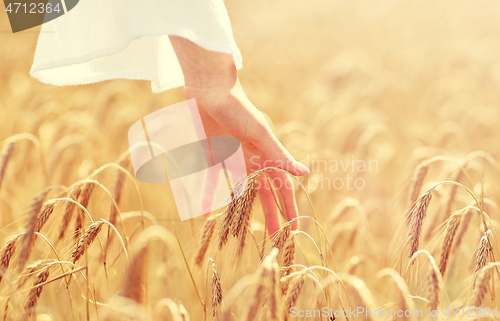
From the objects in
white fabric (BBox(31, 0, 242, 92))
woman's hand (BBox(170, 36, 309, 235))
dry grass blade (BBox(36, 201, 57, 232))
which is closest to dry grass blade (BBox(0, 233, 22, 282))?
dry grass blade (BBox(36, 201, 57, 232))

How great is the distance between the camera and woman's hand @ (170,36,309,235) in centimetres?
54

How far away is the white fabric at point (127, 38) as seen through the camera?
1.86ft

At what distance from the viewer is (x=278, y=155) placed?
22.4 inches

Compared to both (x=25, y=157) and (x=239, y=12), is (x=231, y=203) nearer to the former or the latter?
(x=25, y=157)

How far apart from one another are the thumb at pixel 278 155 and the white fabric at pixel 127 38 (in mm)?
166

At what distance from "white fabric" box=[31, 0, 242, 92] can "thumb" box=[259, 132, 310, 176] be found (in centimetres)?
17

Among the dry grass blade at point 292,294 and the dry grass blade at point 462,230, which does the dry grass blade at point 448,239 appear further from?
the dry grass blade at point 292,294

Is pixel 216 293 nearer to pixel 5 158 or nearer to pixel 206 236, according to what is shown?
pixel 206 236

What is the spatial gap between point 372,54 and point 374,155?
8.92ft

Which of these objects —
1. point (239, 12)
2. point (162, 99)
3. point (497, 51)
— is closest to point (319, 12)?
point (239, 12)

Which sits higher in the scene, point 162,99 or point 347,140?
point 162,99

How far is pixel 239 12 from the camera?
6.84 m

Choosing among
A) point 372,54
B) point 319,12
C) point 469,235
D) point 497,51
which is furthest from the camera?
point 319,12

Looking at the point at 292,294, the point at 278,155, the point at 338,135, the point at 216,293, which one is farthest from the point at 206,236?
the point at 338,135
